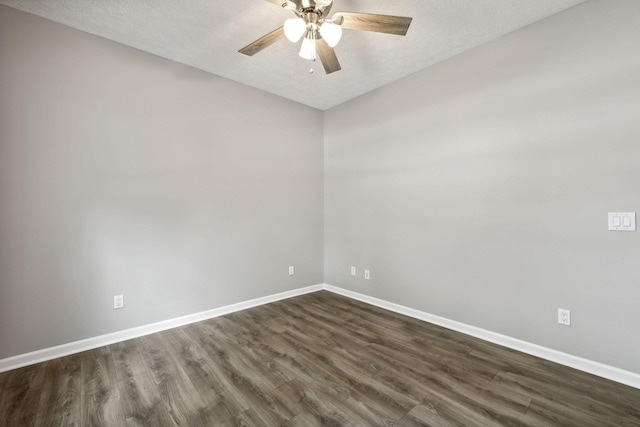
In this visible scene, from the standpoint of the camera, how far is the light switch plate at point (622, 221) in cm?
188

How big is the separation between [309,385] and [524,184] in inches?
92.3

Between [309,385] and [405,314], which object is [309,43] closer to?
[309,385]

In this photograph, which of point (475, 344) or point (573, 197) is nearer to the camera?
point (573, 197)

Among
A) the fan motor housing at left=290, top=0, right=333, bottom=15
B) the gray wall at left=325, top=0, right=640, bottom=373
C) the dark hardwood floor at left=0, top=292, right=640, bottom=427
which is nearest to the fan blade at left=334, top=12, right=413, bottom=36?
the fan motor housing at left=290, top=0, right=333, bottom=15

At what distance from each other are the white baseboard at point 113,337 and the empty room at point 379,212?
1cm

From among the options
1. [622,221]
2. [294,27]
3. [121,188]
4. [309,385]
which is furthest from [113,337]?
[622,221]

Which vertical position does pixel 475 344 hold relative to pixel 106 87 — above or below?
below

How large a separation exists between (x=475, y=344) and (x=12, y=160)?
13.4 feet

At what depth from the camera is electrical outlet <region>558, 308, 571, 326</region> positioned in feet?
6.97

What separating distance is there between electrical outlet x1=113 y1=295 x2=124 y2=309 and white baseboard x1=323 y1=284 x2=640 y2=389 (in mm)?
2740

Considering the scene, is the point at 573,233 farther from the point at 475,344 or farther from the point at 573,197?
the point at 475,344

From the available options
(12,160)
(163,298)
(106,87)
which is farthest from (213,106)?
(163,298)

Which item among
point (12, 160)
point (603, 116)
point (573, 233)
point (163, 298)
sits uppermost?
point (603, 116)

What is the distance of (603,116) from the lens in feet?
6.53
